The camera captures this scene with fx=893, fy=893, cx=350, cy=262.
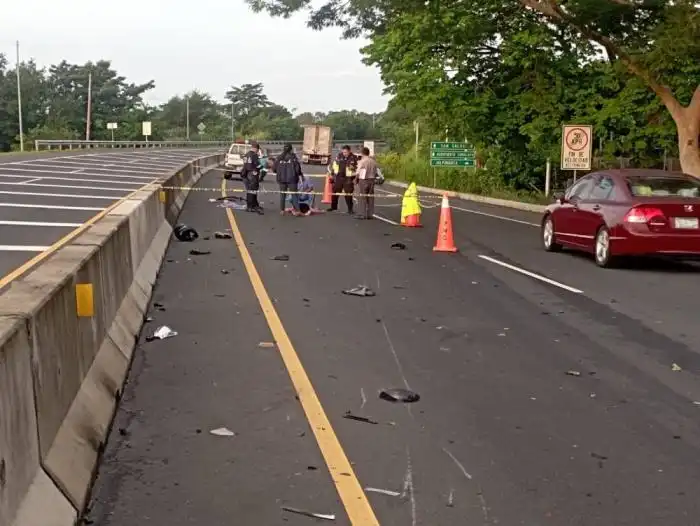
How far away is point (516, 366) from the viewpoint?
7.34m

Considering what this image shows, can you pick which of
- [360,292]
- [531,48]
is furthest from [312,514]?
[531,48]

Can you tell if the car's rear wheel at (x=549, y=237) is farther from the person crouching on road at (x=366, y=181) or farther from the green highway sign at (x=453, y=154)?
the green highway sign at (x=453, y=154)

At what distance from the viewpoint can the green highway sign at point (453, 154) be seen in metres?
34.7

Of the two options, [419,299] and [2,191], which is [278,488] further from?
[2,191]

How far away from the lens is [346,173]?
2330cm

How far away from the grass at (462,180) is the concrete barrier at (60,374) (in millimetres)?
22503

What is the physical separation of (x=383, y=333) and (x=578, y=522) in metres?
4.34

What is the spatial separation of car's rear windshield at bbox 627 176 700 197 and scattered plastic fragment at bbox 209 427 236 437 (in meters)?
9.56

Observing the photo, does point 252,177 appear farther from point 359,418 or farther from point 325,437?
point 325,437

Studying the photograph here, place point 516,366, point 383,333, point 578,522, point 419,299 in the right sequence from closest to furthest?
point 578,522 < point 516,366 < point 383,333 < point 419,299

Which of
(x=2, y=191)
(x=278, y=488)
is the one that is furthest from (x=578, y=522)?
(x=2, y=191)

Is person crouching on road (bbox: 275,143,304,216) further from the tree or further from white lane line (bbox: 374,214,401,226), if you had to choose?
the tree

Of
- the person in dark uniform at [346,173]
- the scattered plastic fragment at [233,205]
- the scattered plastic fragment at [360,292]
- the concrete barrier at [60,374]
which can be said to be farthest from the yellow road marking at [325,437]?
the scattered plastic fragment at [233,205]

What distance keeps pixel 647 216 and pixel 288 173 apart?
10.9m
